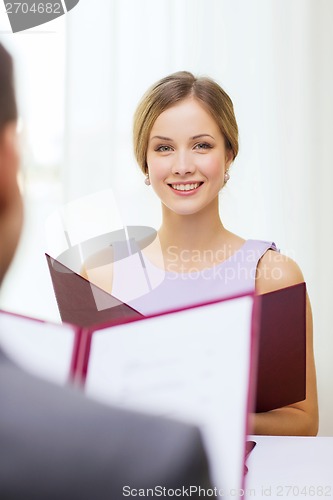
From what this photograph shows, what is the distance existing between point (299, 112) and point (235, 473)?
186 centimetres

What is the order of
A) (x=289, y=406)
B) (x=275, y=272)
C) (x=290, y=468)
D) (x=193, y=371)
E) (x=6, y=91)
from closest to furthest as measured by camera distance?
(x=6, y=91) < (x=193, y=371) < (x=290, y=468) < (x=289, y=406) < (x=275, y=272)

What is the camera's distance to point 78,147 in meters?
2.23

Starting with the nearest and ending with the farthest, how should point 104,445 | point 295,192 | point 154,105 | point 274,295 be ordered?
point 104,445, point 274,295, point 154,105, point 295,192

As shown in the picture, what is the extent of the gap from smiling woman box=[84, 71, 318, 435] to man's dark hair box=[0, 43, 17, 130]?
114 centimetres

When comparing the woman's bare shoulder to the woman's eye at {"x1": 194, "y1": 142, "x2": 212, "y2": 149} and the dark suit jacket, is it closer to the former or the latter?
the woman's eye at {"x1": 194, "y1": 142, "x2": 212, "y2": 149}

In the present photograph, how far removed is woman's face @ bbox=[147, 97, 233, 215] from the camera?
1.52 meters

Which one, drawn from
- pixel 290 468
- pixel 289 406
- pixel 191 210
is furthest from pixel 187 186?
pixel 290 468

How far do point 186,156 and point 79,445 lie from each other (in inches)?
45.0

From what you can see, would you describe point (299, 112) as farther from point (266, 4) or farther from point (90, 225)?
point (90, 225)

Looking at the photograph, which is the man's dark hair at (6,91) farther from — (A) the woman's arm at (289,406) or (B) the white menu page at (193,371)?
(A) the woman's arm at (289,406)

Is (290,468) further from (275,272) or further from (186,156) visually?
(186,156)

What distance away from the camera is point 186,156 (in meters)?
1.54

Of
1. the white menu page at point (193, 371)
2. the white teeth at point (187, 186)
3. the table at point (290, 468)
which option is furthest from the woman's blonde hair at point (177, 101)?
the white menu page at point (193, 371)

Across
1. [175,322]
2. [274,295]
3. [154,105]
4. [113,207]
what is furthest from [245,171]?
[175,322]
